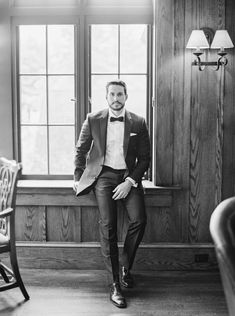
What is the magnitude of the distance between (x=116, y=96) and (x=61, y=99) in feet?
2.50

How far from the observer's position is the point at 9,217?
3.37m

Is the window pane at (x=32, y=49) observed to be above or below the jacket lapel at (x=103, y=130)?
above

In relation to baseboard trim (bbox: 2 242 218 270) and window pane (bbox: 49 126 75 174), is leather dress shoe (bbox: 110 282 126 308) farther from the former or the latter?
window pane (bbox: 49 126 75 174)

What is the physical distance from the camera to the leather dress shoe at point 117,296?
11.1ft

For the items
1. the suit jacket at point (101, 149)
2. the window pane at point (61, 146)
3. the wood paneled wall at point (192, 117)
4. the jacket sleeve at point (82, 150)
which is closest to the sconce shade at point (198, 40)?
the wood paneled wall at point (192, 117)

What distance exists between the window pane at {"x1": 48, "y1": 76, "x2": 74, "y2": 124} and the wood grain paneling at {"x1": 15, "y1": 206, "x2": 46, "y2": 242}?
81 centimetres

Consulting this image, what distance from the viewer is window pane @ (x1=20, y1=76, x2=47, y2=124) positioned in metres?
4.33

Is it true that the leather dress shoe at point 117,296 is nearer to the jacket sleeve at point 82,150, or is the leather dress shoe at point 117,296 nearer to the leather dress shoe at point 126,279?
the leather dress shoe at point 126,279

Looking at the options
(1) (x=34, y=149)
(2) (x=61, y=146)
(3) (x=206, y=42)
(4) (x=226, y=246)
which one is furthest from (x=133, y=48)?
(4) (x=226, y=246)

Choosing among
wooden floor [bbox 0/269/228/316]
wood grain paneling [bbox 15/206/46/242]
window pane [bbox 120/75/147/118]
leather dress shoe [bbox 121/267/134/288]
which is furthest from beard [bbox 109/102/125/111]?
wooden floor [bbox 0/269/228/316]

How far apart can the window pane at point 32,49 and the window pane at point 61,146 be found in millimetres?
546

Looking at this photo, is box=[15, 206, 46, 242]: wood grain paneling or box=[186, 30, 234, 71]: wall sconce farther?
box=[15, 206, 46, 242]: wood grain paneling

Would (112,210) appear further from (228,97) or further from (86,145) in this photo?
(228,97)

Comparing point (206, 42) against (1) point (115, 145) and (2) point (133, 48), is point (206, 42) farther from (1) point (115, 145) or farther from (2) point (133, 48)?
(1) point (115, 145)
